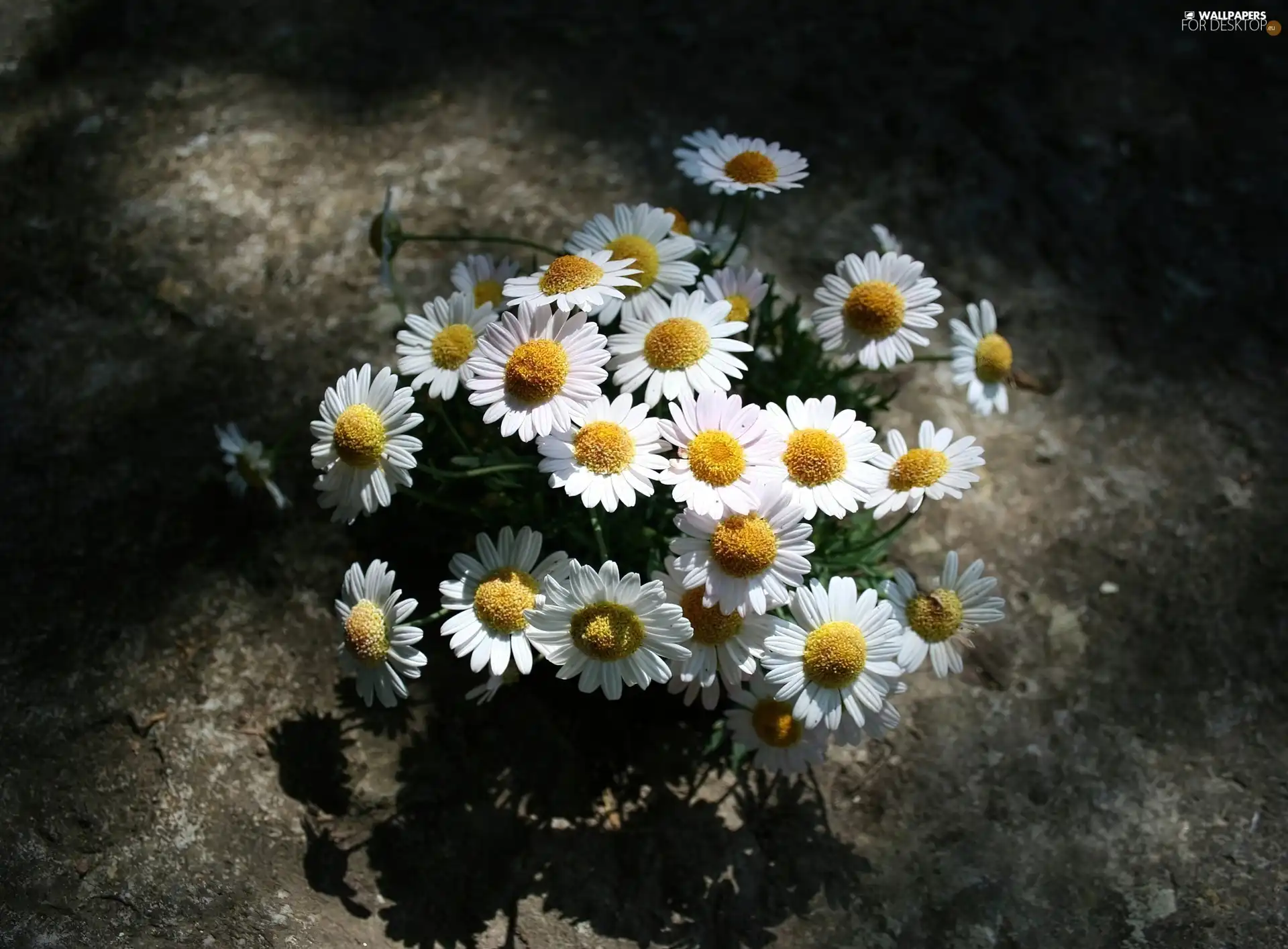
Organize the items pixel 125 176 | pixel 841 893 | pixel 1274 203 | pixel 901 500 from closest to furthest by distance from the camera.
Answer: pixel 901 500 < pixel 841 893 < pixel 125 176 < pixel 1274 203

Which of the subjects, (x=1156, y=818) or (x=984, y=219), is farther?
(x=984, y=219)

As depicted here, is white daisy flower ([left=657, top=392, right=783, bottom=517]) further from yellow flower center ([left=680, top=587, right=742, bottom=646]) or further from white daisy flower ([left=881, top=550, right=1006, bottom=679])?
white daisy flower ([left=881, top=550, right=1006, bottom=679])

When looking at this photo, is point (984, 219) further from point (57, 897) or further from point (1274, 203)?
point (57, 897)

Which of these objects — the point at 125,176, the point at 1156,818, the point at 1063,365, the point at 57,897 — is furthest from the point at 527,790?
the point at 125,176

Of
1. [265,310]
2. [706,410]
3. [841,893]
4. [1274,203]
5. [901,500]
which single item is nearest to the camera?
[706,410]

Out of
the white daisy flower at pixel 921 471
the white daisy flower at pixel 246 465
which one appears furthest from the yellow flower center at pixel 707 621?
the white daisy flower at pixel 246 465

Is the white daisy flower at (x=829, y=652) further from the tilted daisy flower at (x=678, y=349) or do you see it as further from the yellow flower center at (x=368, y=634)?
the yellow flower center at (x=368, y=634)
